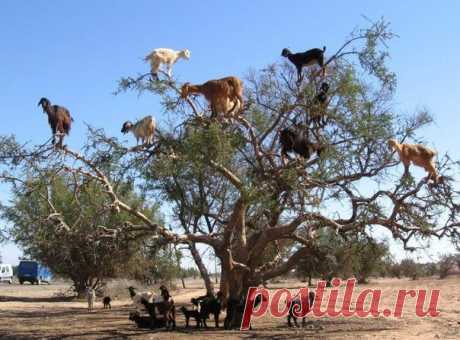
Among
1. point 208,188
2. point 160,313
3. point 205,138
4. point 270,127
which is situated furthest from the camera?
point 208,188

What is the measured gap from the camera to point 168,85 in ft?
38.2

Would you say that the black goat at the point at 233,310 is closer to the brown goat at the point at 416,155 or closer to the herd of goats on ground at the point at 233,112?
the herd of goats on ground at the point at 233,112

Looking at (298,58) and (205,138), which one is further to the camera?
(298,58)

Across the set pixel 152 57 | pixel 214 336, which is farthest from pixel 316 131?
pixel 214 336

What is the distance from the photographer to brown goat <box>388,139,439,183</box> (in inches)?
441

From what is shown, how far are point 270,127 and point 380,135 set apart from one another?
2.30m

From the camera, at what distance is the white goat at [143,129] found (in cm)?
1183

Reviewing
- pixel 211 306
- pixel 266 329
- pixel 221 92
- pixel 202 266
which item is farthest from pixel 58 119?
pixel 202 266

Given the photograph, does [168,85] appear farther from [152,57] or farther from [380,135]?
[380,135]

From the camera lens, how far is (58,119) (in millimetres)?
11156

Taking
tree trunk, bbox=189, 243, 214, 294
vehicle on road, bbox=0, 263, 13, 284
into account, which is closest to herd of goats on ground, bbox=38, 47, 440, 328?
tree trunk, bbox=189, 243, 214, 294

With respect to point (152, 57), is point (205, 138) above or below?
below

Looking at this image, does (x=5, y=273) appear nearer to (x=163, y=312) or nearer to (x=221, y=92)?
(x=163, y=312)

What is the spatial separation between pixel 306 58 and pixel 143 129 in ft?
11.3
